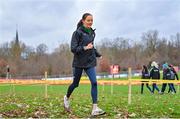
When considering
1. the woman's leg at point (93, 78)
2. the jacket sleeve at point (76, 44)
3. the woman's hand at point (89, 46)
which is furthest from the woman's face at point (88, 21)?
the woman's leg at point (93, 78)

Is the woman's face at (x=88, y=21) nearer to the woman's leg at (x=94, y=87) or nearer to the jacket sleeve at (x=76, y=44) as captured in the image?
Result: the jacket sleeve at (x=76, y=44)

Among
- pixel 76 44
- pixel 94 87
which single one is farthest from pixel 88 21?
pixel 94 87

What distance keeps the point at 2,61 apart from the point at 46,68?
41.0ft

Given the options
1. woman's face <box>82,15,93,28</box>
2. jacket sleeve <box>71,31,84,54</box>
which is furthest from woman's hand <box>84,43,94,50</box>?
woman's face <box>82,15,93,28</box>

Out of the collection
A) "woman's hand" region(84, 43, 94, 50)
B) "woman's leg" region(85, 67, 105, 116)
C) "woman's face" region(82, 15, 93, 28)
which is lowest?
"woman's leg" region(85, 67, 105, 116)

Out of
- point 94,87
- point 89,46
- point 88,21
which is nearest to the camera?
point 89,46

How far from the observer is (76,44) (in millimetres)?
8266

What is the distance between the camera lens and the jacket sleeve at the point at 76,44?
816 centimetres

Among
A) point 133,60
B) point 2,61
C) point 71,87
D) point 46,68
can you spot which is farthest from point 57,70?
point 71,87

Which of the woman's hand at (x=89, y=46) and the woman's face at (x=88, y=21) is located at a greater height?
the woman's face at (x=88, y=21)

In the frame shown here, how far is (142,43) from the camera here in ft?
380

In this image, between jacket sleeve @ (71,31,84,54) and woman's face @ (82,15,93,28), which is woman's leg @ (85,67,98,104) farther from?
woman's face @ (82,15,93,28)

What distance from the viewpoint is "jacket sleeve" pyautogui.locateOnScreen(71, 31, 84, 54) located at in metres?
8.16

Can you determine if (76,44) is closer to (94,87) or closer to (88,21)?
(88,21)
